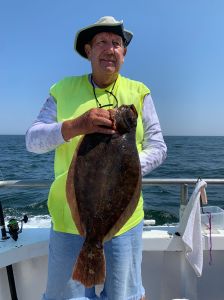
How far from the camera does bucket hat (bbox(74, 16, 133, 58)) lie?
232 cm

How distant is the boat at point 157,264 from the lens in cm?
313

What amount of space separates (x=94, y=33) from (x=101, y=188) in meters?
1.09

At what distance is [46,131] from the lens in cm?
215

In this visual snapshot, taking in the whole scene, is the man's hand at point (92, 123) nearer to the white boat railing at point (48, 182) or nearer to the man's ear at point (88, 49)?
the man's ear at point (88, 49)

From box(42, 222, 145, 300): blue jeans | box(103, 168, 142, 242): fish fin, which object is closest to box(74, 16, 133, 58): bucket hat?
box(103, 168, 142, 242): fish fin

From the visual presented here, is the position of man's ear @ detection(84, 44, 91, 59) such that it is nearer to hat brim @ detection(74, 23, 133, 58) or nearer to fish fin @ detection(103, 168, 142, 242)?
hat brim @ detection(74, 23, 133, 58)

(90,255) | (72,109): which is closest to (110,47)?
(72,109)

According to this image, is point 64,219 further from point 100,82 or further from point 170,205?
point 170,205

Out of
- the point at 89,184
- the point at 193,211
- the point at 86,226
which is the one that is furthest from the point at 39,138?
the point at 193,211

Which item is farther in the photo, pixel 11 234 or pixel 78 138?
pixel 11 234

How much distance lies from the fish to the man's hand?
0.04 m

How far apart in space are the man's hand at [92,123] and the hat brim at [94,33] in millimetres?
693

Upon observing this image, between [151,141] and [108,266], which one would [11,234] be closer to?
[108,266]

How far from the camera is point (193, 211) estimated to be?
10.1ft
